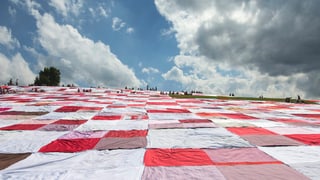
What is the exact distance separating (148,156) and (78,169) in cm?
315

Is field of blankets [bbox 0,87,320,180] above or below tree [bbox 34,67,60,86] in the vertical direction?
below

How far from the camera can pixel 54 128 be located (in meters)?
17.4

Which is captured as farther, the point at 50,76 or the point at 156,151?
the point at 50,76

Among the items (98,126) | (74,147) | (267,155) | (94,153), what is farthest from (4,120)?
(267,155)

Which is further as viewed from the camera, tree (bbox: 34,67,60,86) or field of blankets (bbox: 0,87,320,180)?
tree (bbox: 34,67,60,86)

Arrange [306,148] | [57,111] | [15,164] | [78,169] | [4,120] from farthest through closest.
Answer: [57,111] < [4,120] < [306,148] < [15,164] < [78,169]

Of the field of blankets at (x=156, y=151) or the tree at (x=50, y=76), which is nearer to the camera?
the field of blankets at (x=156, y=151)

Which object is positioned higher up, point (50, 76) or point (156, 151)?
point (50, 76)

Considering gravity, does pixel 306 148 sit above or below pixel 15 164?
above

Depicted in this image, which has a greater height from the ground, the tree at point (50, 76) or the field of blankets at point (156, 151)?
the tree at point (50, 76)

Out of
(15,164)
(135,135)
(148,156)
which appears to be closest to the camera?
(15,164)

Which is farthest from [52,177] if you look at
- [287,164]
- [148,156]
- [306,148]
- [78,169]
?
[306,148]

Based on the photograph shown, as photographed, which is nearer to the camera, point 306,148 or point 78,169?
point 78,169

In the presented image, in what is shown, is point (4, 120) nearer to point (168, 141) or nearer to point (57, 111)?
point (57, 111)
